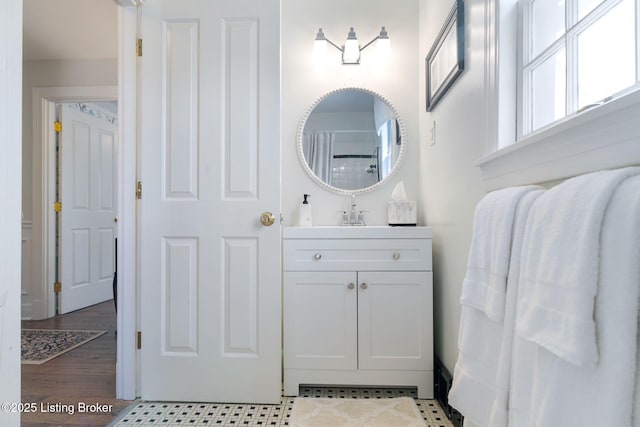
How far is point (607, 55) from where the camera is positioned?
0.79 metres

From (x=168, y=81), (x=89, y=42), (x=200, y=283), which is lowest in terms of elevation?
(x=200, y=283)

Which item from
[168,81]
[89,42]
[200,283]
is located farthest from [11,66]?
[89,42]

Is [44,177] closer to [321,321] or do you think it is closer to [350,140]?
[350,140]

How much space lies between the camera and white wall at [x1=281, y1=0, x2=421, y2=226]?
217cm

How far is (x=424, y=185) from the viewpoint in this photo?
2059 millimetres

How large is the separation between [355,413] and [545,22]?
1727 millimetres

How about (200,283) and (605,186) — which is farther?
(200,283)

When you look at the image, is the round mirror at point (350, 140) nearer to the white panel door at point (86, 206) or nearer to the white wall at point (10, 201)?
the white wall at point (10, 201)

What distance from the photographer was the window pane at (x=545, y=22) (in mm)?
989

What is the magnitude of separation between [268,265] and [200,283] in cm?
36

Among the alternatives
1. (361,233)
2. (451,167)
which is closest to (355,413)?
(361,233)

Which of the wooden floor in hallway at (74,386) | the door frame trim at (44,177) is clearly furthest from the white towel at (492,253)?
the door frame trim at (44,177)

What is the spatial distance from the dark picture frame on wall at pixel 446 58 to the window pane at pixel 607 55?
0.57 meters

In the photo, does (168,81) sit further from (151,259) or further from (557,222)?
(557,222)
